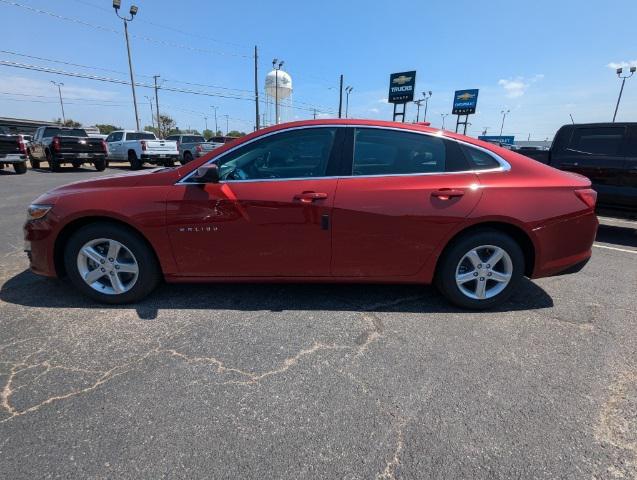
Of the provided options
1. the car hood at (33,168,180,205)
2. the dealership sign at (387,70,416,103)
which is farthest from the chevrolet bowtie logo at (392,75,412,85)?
the car hood at (33,168,180,205)

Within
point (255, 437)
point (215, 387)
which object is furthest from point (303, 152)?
point (255, 437)

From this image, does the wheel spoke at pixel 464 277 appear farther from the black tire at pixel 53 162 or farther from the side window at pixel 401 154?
the black tire at pixel 53 162

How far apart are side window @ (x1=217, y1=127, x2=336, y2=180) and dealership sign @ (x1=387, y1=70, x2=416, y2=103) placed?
1420 inches

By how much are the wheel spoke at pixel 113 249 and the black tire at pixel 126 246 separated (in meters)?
0.04

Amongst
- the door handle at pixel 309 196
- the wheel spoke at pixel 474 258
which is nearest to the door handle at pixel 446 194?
the wheel spoke at pixel 474 258

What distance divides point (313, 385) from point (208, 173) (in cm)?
181

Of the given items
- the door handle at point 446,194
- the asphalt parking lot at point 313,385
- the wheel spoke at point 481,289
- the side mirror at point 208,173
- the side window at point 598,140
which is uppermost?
the side window at point 598,140

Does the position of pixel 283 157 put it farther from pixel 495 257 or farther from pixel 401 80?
pixel 401 80

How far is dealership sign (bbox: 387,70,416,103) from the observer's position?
35156mm

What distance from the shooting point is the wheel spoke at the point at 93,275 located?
10.4 feet

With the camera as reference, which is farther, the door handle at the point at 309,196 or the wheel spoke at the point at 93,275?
the wheel spoke at the point at 93,275

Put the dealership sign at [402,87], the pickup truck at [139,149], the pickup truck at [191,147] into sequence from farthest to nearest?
the dealership sign at [402,87] → the pickup truck at [191,147] → the pickup truck at [139,149]

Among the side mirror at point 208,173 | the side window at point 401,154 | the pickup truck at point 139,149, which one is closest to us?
the side mirror at point 208,173

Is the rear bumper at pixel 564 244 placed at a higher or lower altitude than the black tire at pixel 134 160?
higher
